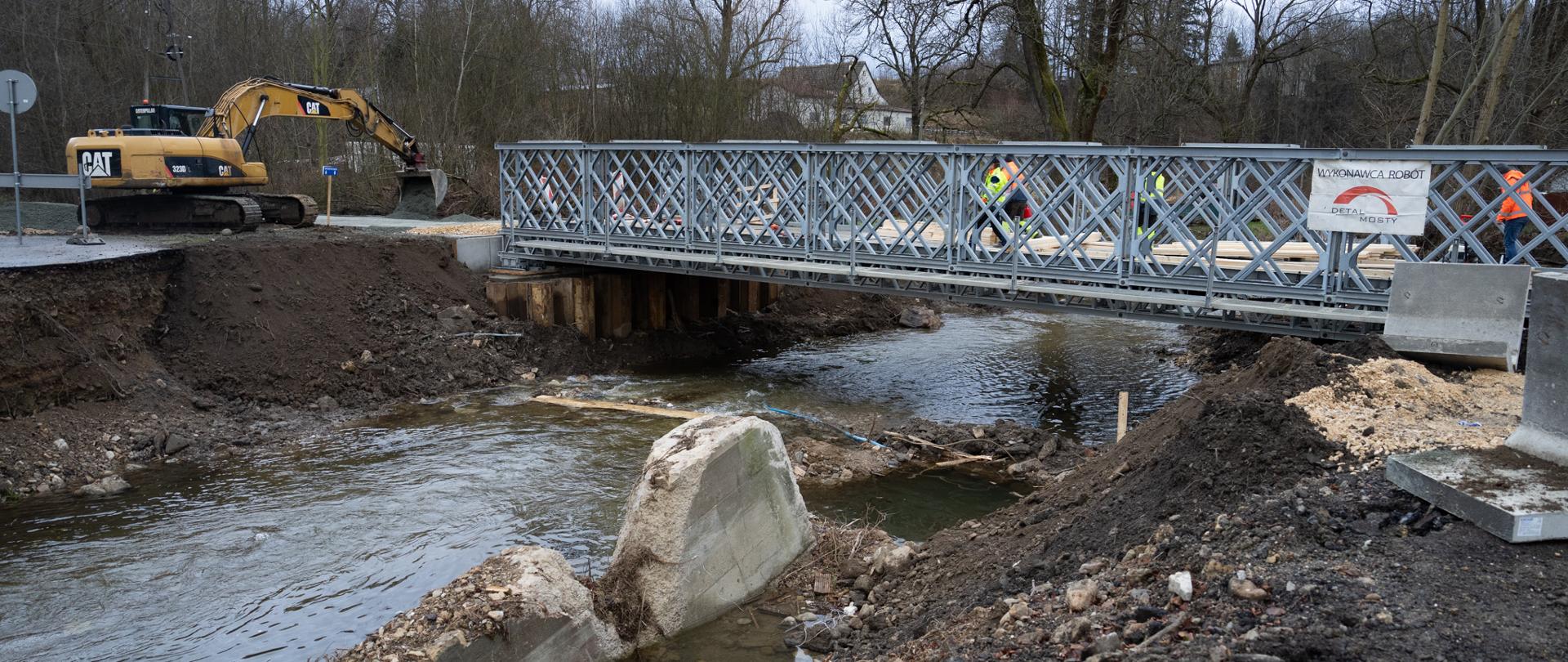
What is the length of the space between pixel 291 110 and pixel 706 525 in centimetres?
1629

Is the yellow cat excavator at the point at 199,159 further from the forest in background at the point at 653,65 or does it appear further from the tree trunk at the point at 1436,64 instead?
the tree trunk at the point at 1436,64

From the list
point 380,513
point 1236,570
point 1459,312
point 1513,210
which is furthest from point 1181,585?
point 1513,210

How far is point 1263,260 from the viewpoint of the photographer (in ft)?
36.6

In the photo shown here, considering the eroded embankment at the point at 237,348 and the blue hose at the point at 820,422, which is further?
the blue hose at the point at 820,422

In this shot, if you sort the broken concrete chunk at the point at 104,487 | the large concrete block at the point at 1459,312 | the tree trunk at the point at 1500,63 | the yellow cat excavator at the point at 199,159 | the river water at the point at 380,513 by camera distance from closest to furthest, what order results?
the river water at the point at 380,513 → the large concrete block at the point at 1459,312 → the broken concrete chunk at the point at 104,487 → the tree trunk at the point at 1500,63 → the yellow cat excavator at the point at 199,159

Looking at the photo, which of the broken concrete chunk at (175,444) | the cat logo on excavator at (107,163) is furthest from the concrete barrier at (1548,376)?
the cat logo on excavator at (107,163)

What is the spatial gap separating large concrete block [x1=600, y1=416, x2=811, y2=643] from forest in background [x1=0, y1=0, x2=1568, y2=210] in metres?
19.4

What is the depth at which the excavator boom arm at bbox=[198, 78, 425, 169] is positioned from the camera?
739 inches

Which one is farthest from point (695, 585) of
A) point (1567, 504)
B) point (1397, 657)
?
point (1567, 504)

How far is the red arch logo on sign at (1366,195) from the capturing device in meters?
10.4

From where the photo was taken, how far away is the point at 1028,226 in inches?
504

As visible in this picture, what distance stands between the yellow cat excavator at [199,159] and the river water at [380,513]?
696 cm

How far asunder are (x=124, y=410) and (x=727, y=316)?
11.2m

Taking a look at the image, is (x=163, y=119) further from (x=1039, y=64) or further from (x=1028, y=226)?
(x=1039, y=64)
